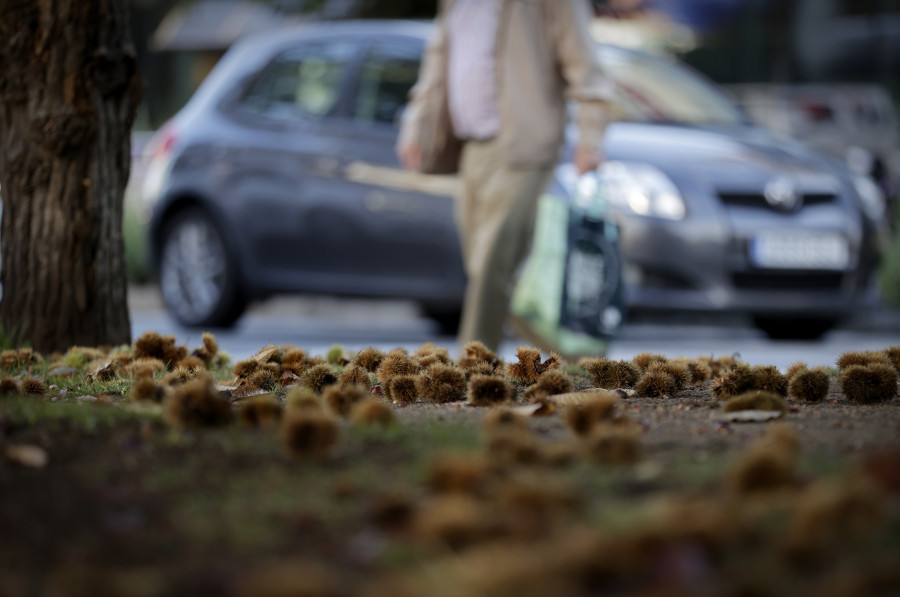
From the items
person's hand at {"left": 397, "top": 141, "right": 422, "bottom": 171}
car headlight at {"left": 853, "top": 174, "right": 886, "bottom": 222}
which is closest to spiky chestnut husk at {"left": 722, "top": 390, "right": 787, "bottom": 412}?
person's hand at {"left": 397, "top": 141, "right": 422, "bottom": 171}

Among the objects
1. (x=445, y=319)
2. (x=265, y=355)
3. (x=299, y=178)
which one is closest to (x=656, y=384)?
(x=265, y=355)

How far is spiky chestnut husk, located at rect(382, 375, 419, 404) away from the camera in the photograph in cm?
328

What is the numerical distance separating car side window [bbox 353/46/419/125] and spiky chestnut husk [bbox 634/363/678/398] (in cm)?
458

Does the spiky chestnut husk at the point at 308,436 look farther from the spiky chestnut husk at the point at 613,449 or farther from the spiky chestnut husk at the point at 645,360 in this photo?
the spiky chestnut husk at the point at 645,360

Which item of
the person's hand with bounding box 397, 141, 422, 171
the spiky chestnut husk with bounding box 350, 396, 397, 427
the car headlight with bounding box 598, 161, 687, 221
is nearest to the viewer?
the spiky chestnut husk with bounding box 350, 396, 397, 427

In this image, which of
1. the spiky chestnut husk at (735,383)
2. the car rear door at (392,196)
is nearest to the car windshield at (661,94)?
the car rear door at (392,196)

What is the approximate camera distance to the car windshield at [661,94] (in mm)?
8016

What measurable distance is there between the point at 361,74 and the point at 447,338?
5.59ft

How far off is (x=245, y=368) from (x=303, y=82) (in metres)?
4.81

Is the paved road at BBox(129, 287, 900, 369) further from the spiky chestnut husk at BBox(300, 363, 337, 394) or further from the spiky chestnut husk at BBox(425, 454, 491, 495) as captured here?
the spiky chestnut husk at BBox(425, 454, 491, 495)

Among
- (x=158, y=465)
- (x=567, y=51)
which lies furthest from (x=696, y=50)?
(x=158, y=465)

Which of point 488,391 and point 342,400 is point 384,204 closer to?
point 488,391

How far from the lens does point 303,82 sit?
27.2 ft

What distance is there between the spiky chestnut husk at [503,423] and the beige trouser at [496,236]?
2635 mm
